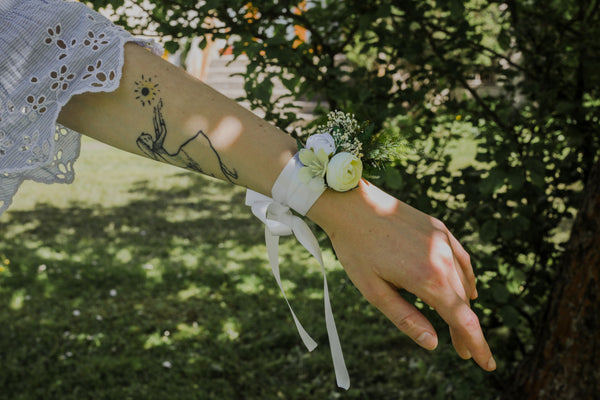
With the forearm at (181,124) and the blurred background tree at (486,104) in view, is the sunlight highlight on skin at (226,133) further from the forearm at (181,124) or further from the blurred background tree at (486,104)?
the blurred background tree at (486,104)

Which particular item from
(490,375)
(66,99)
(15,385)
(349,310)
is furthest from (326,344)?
(66,99)

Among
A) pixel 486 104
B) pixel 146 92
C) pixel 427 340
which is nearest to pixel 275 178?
pixel 146 92

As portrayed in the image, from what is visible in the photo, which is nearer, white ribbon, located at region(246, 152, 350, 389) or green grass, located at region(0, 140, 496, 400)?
white ribbon, located at region(246, 152, 350, 389)

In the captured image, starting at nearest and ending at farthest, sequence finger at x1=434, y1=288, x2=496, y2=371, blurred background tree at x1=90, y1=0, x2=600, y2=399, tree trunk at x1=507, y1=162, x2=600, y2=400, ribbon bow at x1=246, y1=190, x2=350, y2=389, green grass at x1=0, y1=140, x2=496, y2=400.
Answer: finger at x1=434, y1=288, x2=496, y2=371, ribbon bow at x1=246, y1=190, x2=350, y2=389, tree trunk at x1=507, y1=162, x2=600, y2=400, blurred background tree at x1=90, y1=0, x2=600, y2=399, green grass at x1=0, y1=140, x2=496, y2=400

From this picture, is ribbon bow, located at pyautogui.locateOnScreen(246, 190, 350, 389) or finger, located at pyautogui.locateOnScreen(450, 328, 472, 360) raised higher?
finger, located at pyautogui.locateOnScreen(450, 328, 472, 360)

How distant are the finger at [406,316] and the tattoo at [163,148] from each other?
0.38m

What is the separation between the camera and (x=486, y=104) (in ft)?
9.93

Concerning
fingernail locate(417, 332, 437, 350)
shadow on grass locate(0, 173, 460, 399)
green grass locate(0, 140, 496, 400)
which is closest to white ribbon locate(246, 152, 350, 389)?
fingernail locate(417, 332, 437, 350)

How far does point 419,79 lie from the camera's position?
111 inches

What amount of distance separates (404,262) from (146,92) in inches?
23.6

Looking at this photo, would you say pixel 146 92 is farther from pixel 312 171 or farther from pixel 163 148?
pixel 312 171

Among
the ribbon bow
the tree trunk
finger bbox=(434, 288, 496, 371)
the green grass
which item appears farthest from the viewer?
the green grass

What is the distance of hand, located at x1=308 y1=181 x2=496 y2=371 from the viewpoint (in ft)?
3.37

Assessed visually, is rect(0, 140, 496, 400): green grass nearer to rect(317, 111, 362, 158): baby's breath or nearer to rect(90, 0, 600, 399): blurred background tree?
rect(90, 0, 600, 399): blurred background tree
